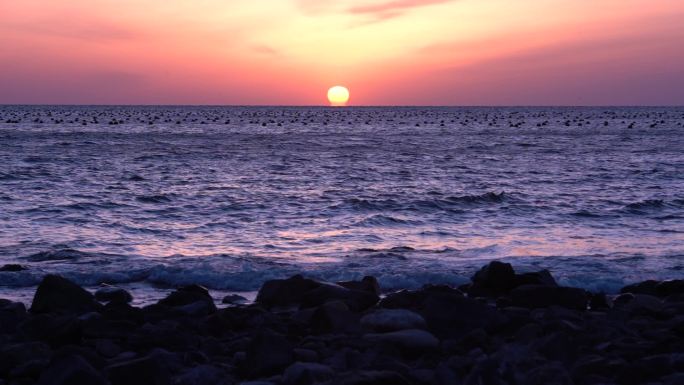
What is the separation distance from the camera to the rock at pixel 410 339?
7471mm

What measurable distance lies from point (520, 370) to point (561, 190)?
62.3 ft

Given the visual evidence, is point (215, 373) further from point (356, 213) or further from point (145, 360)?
point (356, 213)

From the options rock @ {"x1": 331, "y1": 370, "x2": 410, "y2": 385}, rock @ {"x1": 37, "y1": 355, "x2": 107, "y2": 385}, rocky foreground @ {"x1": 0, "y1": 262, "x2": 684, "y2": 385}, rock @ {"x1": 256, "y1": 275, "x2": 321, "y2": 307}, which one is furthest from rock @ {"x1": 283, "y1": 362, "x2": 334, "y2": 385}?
rock @ {"x1": 256, "y1": 275, "x2": 321, "y2": 307}

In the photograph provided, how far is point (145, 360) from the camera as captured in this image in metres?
6.47

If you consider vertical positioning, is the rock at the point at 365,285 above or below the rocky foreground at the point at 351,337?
below

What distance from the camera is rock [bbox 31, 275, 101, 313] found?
9.34m

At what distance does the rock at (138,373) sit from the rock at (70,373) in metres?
0.17

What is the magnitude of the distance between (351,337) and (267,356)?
1201 mm

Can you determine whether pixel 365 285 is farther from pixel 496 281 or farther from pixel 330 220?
pixel 330 220

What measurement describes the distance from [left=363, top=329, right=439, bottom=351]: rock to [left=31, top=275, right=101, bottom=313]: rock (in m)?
3.70

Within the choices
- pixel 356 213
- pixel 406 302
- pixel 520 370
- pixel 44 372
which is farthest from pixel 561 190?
pixel 44 372

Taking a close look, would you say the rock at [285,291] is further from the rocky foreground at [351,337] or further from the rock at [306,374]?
the rock at [306,374]

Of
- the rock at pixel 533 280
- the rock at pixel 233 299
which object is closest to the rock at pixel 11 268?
the rock at pixel 233 299

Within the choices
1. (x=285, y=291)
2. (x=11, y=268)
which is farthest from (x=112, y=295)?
(x=11, y=268)
